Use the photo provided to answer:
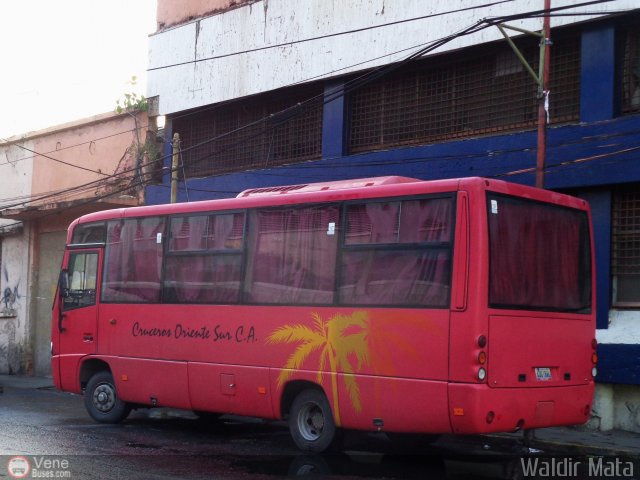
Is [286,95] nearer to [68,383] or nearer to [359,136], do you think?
[359,136]

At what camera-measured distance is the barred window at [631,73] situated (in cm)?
1351

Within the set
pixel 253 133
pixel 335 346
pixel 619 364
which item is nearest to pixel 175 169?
pixel 253 133

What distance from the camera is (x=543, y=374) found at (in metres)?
9.48

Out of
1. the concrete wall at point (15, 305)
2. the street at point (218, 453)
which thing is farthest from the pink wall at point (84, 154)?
the street at point (218, 453)

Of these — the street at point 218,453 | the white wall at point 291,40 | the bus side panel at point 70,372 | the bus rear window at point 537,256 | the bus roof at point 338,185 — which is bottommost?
the street at point 218,453

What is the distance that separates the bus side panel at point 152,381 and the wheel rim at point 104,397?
362 mm

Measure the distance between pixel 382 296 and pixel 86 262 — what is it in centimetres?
571

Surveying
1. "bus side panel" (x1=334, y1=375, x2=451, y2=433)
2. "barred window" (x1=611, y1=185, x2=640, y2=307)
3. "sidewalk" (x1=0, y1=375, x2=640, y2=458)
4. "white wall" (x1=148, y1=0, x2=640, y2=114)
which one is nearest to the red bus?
"bus side panel" (x1=334, y1=375, x2=451, y2=433)

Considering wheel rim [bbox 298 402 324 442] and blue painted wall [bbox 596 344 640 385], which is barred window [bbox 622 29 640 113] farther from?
wheel rim [bbox 298 402 324 442]

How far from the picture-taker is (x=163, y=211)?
12.4 metres

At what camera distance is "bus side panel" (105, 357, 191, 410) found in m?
11.9

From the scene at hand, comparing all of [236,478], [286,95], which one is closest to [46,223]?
[286,95]

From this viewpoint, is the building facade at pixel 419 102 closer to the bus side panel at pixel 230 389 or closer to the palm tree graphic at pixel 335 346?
the palm tree graphic at pixel 335 346

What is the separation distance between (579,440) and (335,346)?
13.2ft
